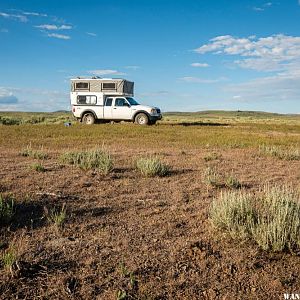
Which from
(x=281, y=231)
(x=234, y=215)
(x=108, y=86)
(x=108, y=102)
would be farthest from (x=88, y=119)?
(x=281, y=231)

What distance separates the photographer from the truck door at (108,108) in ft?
83.8

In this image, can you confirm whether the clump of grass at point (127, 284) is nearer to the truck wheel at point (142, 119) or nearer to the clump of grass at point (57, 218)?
the clump of grass at point (57, 218)

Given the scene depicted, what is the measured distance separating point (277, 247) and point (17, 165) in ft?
22.1

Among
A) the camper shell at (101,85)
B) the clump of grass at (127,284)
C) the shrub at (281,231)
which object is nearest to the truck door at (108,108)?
the camper shell at (101,85)

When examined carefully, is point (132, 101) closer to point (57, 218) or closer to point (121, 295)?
point (57, 218)

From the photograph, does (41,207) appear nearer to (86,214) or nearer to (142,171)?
(86,214)

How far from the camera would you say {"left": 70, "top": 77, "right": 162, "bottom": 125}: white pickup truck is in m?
25.1

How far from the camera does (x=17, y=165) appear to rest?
9094mm

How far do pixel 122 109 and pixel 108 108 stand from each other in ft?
3.25

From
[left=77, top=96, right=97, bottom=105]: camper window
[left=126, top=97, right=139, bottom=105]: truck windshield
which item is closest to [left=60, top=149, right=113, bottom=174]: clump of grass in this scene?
[left=126, top=97, right=139, bottom=105]: truck windshield

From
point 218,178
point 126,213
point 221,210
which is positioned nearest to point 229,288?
point 221,210

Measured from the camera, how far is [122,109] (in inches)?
996

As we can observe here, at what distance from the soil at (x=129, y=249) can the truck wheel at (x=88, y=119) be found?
19.1 metres

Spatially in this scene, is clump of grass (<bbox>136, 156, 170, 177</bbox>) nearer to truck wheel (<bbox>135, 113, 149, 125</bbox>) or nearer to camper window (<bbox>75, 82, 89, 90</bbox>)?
truck wheel (<bbox>135, 113, 149, 125</bbox>)
